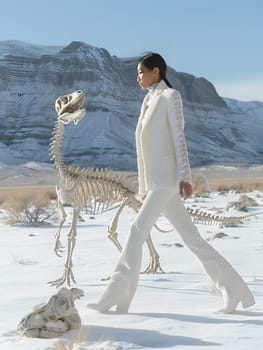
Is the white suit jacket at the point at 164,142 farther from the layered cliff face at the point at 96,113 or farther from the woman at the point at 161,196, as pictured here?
the layered cliff face at the point at 96,113

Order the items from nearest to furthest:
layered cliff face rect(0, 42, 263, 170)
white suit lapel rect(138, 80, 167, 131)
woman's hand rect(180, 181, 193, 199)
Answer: woman's hand rect(180, 181, 193, 199) → white suit lapel rect(138, 80, 167, 131) → layered cliff face rect(0, 42, 263, 170)

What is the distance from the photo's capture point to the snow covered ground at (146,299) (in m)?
4.61

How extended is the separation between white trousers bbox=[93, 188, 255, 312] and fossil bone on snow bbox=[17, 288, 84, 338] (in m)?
0.44

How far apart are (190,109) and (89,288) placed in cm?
13697

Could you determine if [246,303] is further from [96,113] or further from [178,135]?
[96,113]

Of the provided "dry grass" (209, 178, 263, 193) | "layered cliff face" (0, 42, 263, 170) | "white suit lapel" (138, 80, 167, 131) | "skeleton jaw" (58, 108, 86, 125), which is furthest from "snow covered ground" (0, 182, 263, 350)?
"layered cliff face" (0, 42, 263, 170)

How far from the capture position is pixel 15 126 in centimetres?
12256

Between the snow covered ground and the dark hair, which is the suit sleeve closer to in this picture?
the dark hair

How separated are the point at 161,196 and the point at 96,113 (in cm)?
11700

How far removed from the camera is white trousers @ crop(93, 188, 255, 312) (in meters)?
5.30

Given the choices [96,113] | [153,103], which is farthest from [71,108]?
[96,113]

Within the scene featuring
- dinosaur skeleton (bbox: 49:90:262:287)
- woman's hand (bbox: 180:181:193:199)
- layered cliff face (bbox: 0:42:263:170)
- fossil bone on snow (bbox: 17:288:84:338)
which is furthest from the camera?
layered cliff face (bbox: 0:42:263:170)

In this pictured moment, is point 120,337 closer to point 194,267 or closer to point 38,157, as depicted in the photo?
point 194,267

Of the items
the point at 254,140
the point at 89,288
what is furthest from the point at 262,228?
the point at 254,140
